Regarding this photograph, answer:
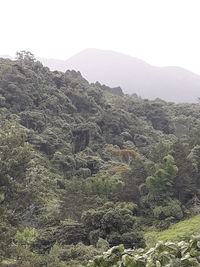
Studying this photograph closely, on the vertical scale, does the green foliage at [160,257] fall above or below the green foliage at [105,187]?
above

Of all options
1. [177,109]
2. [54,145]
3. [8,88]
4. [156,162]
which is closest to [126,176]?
[156,162]

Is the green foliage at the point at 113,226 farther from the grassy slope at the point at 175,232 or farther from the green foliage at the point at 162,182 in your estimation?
the green foliage at the point at 162,182

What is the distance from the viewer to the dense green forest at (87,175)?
10203 millimetres

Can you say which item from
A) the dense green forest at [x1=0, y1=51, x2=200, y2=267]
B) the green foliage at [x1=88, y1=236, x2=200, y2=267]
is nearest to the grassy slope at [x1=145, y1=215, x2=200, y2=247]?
the dense green forest at [x1=0, y1=51, x2=200, y2=267]

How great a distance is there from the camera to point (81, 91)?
46781 mm

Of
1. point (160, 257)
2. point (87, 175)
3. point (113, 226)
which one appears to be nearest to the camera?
point (160, 257)

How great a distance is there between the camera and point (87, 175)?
31312 millimetres

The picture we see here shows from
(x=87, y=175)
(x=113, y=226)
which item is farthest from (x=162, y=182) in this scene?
(x=87, y=175)

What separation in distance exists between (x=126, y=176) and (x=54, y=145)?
35.9 ft

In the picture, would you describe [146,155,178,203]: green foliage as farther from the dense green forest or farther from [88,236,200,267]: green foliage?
[88,236,200,267]: green foliage

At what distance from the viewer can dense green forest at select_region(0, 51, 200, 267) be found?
1020 cm

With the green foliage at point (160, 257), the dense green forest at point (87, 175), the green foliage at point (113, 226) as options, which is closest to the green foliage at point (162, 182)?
the dense green forest at point (87, 175)

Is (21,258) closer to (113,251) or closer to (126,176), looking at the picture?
(113,251)

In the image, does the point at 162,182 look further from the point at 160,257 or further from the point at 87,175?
the point at 160,257
